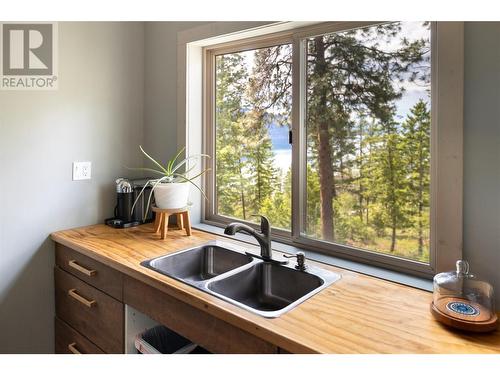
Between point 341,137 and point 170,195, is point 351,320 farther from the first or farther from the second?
point 170,195

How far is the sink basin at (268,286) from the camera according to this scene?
1.31 meters

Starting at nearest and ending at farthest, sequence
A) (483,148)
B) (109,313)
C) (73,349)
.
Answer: (483,148)
(109,313)
(73,349)

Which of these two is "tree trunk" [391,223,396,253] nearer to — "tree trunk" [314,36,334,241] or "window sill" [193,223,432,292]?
"window sill" [193,223,432,292]

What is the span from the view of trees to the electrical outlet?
80 centimetres

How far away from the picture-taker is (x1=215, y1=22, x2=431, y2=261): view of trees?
52.9 inches

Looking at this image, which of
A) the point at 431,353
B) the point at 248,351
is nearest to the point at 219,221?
the point at 248,351

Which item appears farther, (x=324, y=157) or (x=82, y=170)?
(x=82, y=170)

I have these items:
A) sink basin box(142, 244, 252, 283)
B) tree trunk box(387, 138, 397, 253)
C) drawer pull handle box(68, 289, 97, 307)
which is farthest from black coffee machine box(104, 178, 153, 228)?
tree trunk box(387, 138, 397, 253)

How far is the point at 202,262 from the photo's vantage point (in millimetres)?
1641

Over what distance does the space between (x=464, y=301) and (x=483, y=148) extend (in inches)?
18.7

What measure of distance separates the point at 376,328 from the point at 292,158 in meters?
0.92

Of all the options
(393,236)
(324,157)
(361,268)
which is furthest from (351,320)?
(324,157)

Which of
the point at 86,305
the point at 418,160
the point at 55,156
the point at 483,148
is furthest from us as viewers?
the point at 55,156
